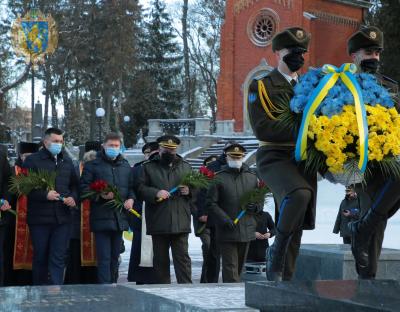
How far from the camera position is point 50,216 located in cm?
1124

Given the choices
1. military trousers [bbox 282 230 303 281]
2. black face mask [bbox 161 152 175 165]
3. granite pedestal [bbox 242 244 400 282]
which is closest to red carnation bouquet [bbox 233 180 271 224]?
granite pedestal [bbox 242 244 400 282]

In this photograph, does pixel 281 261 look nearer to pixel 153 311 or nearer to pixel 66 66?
pixel 153 311

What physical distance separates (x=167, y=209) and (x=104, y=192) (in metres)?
0.88

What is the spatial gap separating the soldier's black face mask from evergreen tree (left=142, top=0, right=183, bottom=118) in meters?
61.3

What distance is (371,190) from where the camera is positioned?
7336 mm

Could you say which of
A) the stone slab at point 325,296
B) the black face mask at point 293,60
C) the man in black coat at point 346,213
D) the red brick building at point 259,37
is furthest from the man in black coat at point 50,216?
the red brick building at point 259,37

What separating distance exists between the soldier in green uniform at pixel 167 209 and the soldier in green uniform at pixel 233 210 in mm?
513

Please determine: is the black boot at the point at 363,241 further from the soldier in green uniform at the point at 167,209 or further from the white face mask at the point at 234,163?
the white face mask at the point at 234,163

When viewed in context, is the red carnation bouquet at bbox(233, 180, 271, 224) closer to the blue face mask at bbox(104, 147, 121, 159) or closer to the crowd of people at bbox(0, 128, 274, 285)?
the crowd of people at bbox(0, 128, 274, 285)

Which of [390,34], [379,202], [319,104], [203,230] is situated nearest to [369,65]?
[319,104]

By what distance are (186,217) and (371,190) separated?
4.39 m

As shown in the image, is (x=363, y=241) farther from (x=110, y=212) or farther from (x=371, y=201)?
(x=110, y=212)

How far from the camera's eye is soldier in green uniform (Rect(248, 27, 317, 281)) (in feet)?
23.1

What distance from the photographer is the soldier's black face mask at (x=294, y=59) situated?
7332 mm
